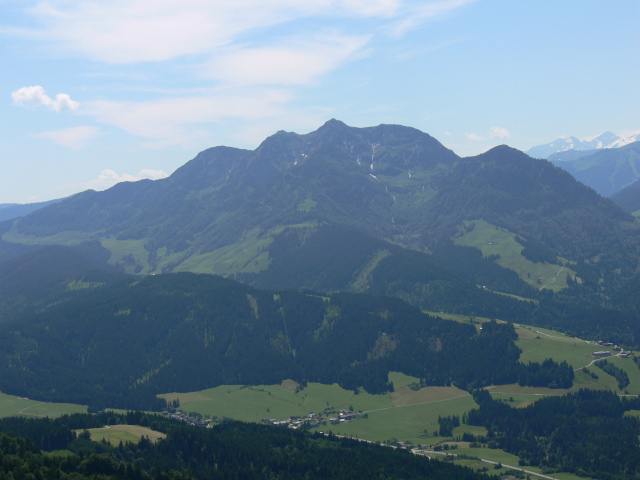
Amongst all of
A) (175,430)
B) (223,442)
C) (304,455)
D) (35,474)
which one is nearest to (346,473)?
(304,455)

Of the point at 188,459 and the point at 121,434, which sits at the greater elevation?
the point at 121,434

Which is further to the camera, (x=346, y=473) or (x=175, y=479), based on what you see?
(x=346, y=473)

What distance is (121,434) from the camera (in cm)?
19100

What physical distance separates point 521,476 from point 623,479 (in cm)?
2801

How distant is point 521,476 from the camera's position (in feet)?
650

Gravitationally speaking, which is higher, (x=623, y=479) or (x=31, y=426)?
(x=31, y=426)

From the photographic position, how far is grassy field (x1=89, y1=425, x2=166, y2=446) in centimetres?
18512

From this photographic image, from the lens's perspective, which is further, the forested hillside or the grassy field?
the grassy field

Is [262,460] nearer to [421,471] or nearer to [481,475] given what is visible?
[421,471]

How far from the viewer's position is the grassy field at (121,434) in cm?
18512

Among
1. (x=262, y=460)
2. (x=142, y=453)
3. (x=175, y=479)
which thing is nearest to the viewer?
(x=175, y=479)

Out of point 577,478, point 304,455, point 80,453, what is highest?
point 80,453

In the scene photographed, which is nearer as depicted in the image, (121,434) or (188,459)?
(188,459)

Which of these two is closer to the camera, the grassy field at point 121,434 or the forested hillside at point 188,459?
the forested hillside at point 188,459
